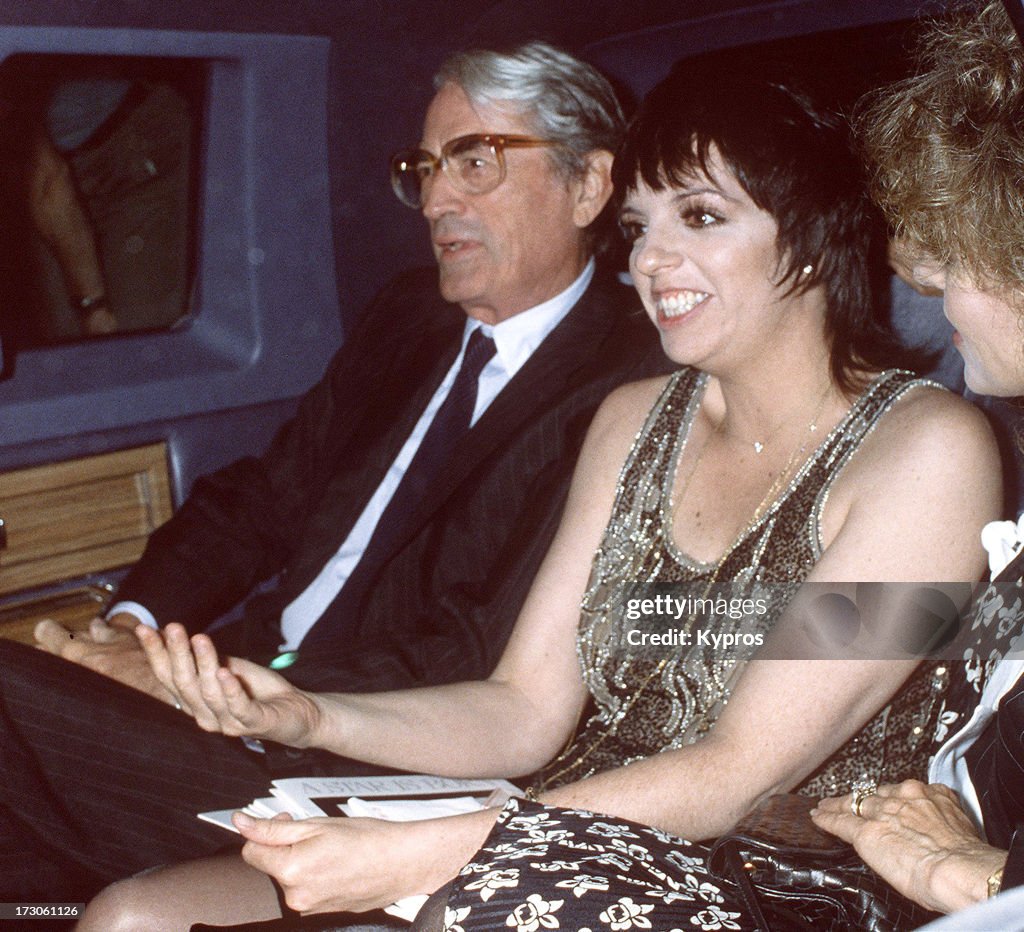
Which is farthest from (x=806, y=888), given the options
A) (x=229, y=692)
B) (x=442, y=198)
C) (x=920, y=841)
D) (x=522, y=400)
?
(x=442, y=198)

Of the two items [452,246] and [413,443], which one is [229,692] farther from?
[452,246]

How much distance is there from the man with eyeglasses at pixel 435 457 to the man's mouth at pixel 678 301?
0.26 metres

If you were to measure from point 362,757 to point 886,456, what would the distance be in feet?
2.33

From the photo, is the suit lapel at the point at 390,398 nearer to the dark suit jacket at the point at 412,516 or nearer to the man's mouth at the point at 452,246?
the dark suit jacket at the point at 412,516

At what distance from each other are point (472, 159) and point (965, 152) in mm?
1020

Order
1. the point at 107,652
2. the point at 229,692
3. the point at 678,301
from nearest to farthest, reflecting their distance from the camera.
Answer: the point at 229,692 → the point at 678,301 → the point at 107,652

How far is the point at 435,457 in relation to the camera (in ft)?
6.31

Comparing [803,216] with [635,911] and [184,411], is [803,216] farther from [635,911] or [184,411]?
[184,411]

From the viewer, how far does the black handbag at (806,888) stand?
40.7 inches

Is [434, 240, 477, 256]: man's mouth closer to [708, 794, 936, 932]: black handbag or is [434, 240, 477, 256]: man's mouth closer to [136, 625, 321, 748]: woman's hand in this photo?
[136, 625, 321, 748]: woman's hand

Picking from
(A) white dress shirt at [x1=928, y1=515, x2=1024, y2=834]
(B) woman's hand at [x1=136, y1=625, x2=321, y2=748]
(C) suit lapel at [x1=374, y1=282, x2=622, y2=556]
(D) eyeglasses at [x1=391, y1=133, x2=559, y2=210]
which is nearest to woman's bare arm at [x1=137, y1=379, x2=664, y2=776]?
(B) woman's hand at [x1=136, y1=625, x2=321, y2=748]

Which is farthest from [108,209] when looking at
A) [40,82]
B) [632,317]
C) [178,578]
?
[632,317]

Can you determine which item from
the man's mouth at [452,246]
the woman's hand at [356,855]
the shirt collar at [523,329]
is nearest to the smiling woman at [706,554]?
the woman's hand at [356,855]

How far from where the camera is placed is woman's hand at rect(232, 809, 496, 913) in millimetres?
1188
